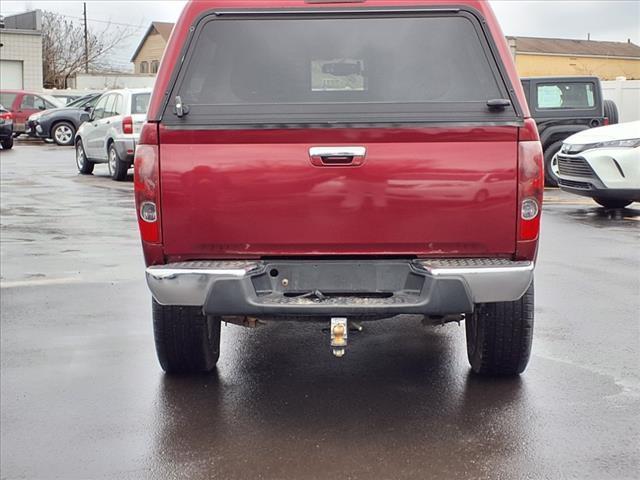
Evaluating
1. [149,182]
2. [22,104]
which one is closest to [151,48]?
[22,104]

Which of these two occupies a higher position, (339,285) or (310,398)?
(339,285)

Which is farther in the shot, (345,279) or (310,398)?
(310,398)

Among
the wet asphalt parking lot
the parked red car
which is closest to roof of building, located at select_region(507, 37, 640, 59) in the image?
the parked red car

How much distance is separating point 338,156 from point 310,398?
135 centimetres

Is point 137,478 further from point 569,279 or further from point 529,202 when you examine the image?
point 569,279

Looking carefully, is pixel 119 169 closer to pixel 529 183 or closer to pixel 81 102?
pixel 529 183

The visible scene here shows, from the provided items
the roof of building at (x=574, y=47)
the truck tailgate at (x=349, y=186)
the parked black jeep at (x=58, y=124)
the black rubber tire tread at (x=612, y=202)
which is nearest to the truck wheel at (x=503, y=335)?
the truck tailgate at (x=349, y=186)

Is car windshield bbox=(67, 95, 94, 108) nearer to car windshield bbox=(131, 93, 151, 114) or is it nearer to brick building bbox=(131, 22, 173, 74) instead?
car windshield bbox=(131, 93, 151, 114)

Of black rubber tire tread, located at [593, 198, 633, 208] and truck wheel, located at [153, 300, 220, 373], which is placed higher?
truck wheel, located at [153, 300, 220, 373]

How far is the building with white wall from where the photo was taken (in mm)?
47469

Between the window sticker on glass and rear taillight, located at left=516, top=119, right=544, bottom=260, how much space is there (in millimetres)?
825

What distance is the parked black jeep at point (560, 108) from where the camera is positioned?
54.0 feet

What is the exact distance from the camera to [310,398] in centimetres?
507

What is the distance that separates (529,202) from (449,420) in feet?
3.65
